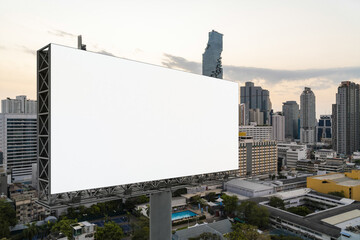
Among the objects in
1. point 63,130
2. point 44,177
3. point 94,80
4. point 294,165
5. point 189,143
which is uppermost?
point 94,80

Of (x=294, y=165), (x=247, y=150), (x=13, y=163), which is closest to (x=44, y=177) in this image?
(x=247, y=150)

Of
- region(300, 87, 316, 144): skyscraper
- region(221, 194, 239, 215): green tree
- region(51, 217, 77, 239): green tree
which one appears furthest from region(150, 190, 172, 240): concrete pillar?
region(300, 87, 316, 144): skyscraper

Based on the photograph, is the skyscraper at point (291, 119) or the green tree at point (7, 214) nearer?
the green tree at point (7, 214)

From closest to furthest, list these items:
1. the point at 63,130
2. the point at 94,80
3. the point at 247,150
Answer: the point at 63,130, the point at 94,80, the point at 247,150

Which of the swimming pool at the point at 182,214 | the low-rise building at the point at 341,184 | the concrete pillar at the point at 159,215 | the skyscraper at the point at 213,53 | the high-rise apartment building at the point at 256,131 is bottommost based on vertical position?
the swimming pool at the point at 182,214

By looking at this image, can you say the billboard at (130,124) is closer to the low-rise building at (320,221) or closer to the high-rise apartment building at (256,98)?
the low-rise building at (320,221)

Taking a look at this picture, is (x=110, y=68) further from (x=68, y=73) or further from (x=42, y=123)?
(x=42, y=123)

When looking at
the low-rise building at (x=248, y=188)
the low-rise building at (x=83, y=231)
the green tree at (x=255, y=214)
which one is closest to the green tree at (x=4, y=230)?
the low-rise building at (x=83, y=231)
